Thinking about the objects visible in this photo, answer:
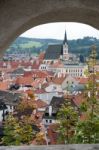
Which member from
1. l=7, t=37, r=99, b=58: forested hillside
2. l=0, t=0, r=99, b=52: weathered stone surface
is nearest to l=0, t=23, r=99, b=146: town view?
l=7, t=37, r=99, b=58: forested hillside

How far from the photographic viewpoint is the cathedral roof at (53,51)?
64.4 m

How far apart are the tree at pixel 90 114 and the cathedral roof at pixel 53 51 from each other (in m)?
54.0

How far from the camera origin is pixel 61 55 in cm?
7056

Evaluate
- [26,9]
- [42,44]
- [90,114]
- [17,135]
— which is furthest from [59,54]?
[26,9]

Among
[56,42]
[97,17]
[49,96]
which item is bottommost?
[49,96]

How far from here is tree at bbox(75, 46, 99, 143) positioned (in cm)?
801

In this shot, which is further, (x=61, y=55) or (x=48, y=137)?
(x=61, y=55)

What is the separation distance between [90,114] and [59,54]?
60.2 metres

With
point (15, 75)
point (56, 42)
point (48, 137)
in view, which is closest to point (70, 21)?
point (48, 137)

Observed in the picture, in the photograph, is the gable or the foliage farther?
the gable

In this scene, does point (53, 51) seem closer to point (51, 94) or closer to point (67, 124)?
point (51, 94)

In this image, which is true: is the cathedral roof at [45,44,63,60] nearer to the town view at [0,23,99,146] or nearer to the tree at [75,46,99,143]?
the town view at [0,23,99,146]

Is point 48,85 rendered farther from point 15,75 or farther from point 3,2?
point 3,2

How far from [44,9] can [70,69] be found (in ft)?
215
